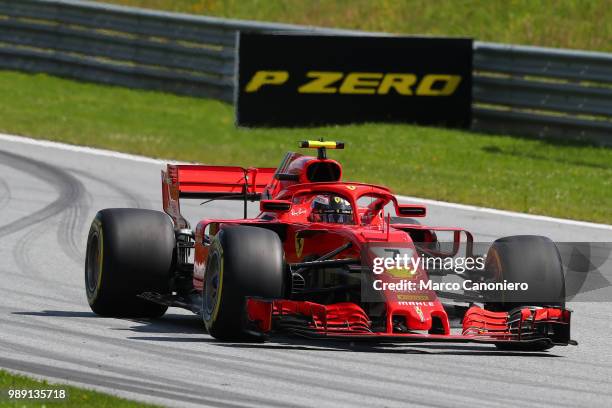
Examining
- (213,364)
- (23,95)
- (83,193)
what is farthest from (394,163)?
(213,364)

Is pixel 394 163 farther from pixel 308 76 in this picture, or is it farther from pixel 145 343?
pixel 145 343

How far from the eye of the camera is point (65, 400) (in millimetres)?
8195

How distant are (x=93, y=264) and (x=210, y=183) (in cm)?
172

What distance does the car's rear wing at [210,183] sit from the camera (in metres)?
13.1

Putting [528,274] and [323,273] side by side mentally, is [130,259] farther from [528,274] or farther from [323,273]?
[528,274]

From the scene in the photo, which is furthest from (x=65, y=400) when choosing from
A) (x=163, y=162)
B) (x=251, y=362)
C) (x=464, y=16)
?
(x=464, y=16)

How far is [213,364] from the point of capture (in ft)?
31.2

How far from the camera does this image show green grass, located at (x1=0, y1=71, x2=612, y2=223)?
19.4 meters

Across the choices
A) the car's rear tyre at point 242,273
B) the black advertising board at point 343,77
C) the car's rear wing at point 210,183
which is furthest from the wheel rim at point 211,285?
the black advertising board at point 343,77

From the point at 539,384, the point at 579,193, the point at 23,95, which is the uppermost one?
the point at 23,95

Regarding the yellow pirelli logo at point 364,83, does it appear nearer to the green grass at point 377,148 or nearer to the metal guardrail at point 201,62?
the green grass at point 377,148

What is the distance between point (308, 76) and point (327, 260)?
12.4 metres

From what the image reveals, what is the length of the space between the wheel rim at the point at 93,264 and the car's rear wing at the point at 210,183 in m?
1.10

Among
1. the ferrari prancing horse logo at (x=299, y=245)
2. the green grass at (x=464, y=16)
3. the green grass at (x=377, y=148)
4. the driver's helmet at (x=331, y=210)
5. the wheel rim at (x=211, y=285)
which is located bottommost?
the wheel rim at (x=211, y=285)
